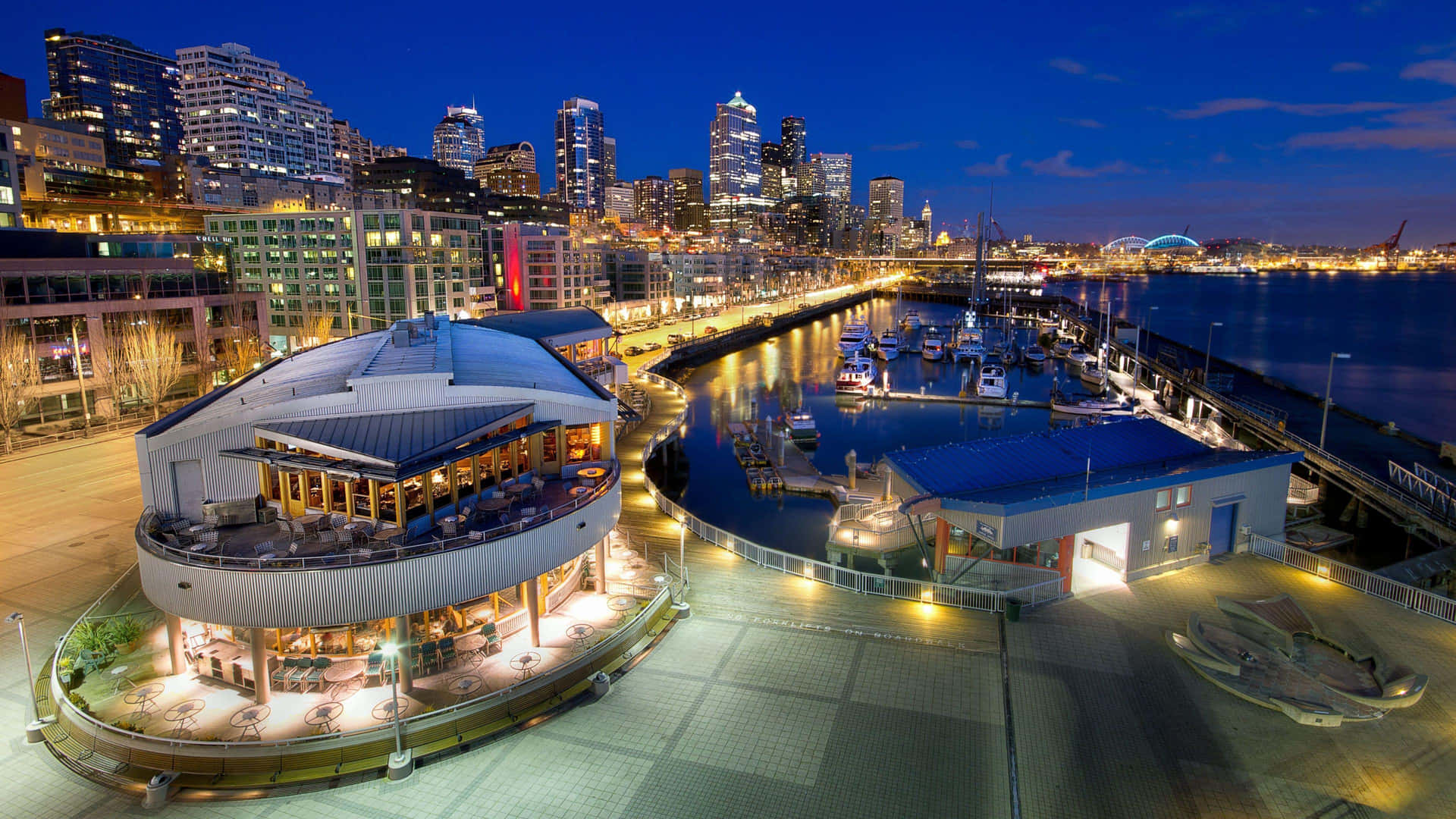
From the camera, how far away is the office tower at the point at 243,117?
7008 inches

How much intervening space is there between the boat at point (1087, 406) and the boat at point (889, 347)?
28063 mm

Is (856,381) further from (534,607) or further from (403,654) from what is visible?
(403,654)

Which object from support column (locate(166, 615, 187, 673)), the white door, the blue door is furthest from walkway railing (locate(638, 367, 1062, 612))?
support column (locate(166, 615, 187, 673))

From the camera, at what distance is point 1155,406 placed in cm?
5691

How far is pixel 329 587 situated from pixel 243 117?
207265mm

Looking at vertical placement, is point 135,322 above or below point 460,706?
above

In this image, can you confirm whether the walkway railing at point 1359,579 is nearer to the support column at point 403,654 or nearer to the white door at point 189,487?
the support column at point 403,654

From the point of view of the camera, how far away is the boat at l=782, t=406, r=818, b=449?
4975 centimetres

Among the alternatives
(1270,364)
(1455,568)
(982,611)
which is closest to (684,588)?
(982,611)

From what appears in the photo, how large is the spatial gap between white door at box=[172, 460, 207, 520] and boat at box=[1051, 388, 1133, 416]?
54227 mm

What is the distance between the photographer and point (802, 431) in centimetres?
5053

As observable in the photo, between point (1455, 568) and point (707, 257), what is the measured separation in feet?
422

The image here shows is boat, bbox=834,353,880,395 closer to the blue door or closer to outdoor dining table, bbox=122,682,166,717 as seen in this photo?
the blue door

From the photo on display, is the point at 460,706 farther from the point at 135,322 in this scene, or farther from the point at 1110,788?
the point at 135,322
